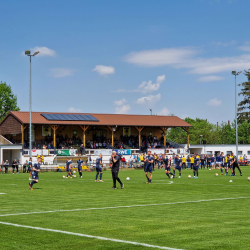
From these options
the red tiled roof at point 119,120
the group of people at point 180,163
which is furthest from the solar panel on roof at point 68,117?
the group of people at point 180,163

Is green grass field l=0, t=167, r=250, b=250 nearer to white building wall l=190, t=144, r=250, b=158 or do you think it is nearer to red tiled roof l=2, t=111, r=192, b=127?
red tiled roof l=2, t=111, r=192, b=127

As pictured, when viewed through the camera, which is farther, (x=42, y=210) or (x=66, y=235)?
(x=42, y=210)

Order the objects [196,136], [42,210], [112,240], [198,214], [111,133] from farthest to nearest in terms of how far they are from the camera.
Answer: [196,136] < [111,133] < [42,210] < [198,214] < [112,240]

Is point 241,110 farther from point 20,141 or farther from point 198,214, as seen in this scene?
point 198,214

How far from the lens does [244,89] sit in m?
91.4

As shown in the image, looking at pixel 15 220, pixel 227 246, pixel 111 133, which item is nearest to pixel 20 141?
pixel 111 133

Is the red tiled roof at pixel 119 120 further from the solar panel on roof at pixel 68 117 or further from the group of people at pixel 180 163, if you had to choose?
the group of people at pixel 180 163

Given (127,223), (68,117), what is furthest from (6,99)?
(127,223)

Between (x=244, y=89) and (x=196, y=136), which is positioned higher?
(x=244, y=89)

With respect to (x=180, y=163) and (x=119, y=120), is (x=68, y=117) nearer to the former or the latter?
(x=119, y=120)

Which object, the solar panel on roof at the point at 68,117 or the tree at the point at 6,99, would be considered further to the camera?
the tree at the point at 6,99

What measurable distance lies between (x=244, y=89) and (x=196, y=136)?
26117 millimetres

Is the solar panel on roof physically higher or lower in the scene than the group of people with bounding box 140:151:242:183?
higher

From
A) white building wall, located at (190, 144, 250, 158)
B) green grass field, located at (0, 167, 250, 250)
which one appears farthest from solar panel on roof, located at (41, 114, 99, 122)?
green grass field, located at (0, 167, 250, 250)
